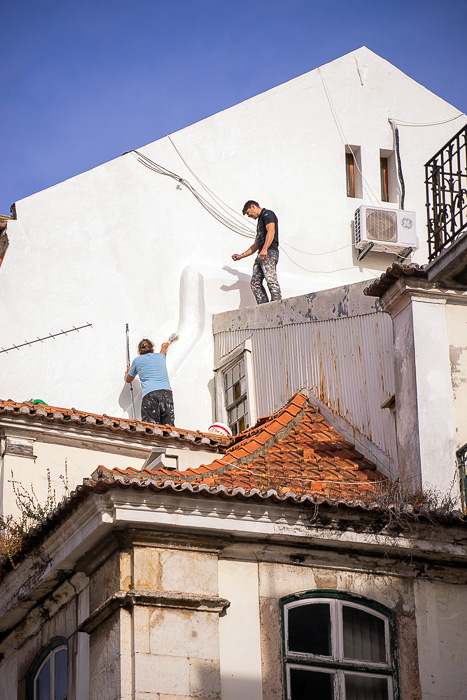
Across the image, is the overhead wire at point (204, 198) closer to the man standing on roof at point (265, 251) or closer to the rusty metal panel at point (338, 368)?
the man standing on roof at point (265, 251)

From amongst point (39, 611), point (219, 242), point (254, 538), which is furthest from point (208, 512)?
point (219, 242)

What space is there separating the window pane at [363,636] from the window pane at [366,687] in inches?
6.6

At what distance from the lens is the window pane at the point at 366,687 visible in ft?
42.9

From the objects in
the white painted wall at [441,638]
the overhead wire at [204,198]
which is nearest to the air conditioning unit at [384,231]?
the overhead wire at [204,198]

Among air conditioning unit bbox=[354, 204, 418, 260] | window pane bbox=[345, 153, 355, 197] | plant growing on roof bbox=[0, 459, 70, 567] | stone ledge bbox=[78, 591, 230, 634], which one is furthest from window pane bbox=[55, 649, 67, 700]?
window pane bbox=[345, 153, 355, 197]

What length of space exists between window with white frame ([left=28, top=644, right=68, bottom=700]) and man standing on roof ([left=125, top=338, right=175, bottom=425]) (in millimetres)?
5642

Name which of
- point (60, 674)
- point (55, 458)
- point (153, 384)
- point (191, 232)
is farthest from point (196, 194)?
point (60, 674)

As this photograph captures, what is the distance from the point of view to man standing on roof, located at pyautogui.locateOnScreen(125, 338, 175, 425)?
19.7 metres

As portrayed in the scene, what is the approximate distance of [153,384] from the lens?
19.8 m

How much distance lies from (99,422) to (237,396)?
11.6 ft

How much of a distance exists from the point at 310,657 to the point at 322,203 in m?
11.4

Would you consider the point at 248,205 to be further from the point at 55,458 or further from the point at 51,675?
the point at 51,675

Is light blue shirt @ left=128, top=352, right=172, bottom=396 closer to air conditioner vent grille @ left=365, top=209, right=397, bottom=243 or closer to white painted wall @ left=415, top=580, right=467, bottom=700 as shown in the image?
air conditioner vent grille @ left=365, top=209, right=397, bottom=243

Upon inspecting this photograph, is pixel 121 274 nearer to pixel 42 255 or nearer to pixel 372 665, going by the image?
pixel 42 255
